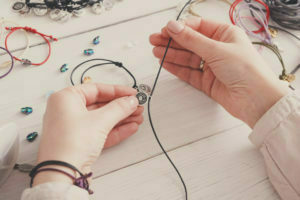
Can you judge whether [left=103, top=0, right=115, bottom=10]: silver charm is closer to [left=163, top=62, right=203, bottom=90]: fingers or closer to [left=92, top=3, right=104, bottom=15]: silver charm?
[left=92, top=3, right=104, bottom=15]: silver charm

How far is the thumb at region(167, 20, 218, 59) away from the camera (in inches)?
29.9

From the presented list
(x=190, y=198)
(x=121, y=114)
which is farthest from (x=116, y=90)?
(x=190, y=198)

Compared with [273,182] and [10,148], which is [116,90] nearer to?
[10,148]

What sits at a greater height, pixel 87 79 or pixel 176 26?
pixel 176 26

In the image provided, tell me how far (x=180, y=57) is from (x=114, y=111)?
14.7 inches

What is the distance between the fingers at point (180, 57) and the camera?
90cm

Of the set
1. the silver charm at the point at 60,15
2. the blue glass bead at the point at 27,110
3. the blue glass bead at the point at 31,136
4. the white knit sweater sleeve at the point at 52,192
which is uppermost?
the silver charm at the point at 60,15

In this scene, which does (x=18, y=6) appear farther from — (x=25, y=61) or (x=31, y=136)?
(x=31, y=136)

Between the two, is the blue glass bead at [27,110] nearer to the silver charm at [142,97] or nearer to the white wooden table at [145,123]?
the white wooden table at [145,123]

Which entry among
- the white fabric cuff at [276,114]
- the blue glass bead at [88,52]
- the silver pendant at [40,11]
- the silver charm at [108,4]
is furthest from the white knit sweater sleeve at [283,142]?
the silver pendant at [40,11]

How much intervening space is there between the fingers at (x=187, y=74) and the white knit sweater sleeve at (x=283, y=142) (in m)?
0.27

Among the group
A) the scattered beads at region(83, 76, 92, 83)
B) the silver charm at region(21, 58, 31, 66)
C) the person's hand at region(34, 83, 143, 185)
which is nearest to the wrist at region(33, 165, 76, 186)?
the person's hand at region(34, 83, 143, 185)

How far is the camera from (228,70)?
755 millimetres

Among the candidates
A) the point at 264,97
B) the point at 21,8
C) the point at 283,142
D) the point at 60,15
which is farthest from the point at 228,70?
the point at 21,8
